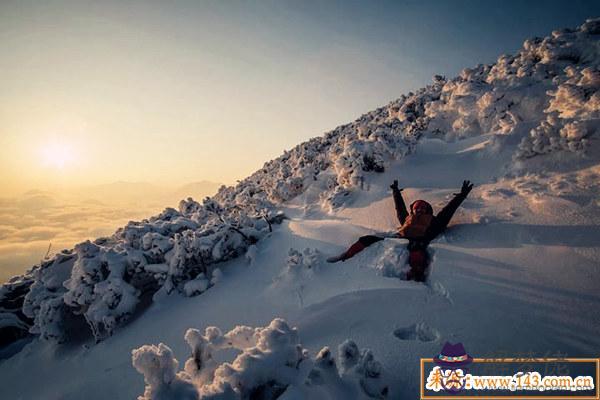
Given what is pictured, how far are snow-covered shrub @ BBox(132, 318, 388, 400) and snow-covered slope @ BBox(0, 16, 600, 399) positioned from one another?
15mm

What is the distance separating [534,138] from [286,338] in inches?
294

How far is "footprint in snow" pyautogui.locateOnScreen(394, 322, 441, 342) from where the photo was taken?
11.6 ft

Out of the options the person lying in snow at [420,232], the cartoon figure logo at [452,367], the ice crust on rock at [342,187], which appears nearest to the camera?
the cartoon figure logo at [452,367]

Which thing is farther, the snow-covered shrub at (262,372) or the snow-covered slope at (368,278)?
the snow-covered slope at (368,278)

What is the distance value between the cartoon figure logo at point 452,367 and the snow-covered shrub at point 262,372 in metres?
0.67

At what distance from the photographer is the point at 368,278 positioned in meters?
5.09

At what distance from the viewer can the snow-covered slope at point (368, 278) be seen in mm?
3090

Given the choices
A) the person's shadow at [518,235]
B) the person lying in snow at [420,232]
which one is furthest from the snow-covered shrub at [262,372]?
the person's shadow at [518,235]

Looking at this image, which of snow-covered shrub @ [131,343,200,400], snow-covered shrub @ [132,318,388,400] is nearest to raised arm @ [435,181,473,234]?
snow-covered shrub @ [132,318,388,400]

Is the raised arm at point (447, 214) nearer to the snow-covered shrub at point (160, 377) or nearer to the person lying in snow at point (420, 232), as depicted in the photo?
the person lying in snow at point (420, 232)

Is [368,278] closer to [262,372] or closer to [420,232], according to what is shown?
[420,232]

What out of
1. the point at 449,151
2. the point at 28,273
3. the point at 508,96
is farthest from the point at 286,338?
the point at 28,273

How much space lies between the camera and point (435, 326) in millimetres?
3662

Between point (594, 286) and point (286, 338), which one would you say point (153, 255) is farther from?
point (594, 286)
